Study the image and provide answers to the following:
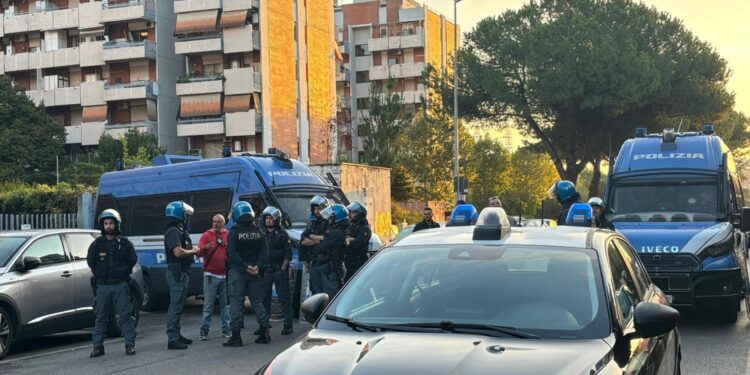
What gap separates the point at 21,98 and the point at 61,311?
44492 mm

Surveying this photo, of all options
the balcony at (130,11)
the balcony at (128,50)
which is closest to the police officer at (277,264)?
the balcony at (128,50)

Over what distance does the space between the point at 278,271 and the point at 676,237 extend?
516 cm

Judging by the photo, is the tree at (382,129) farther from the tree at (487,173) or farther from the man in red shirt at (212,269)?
the man in red shirt at (212,269)

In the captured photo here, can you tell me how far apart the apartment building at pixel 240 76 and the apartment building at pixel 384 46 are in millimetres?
16804

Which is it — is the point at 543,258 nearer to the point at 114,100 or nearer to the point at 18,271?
the point at 18,271

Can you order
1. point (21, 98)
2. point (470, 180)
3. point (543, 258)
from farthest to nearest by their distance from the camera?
point (470, 180)
point (21, 98)
point (543, 258)

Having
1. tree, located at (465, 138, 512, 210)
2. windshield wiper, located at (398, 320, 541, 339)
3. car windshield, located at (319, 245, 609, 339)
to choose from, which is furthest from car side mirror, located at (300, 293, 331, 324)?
tree, located at (465, 138, 512, 210)

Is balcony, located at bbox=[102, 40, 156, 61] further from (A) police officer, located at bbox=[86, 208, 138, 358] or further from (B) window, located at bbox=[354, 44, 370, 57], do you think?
(A) police officer, located at bbox=[86, 208, 138, 358]

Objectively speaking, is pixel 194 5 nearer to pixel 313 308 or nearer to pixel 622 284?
pixel 313 308

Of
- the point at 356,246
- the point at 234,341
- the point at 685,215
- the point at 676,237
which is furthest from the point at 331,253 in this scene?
the point at 685,215

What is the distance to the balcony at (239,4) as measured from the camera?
49.5 metres

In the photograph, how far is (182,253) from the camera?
10.5m

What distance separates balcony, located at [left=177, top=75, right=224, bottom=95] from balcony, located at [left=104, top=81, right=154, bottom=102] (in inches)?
80.0

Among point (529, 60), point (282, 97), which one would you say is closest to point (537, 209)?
point (282, 97)
